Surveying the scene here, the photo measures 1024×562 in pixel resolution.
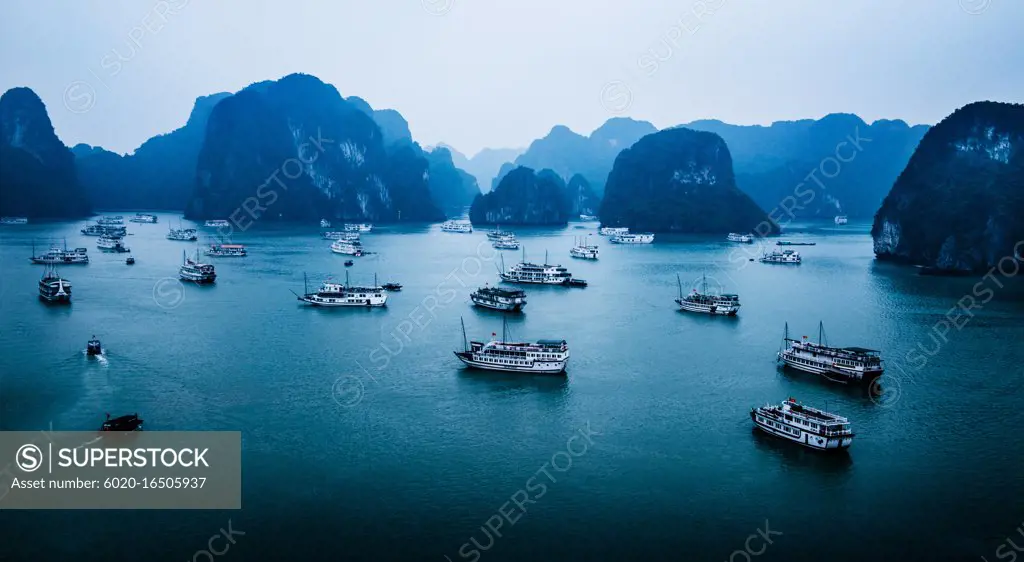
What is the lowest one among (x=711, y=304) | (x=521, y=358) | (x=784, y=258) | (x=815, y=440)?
(x=815, y=440)

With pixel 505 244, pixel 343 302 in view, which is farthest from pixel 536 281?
pixel 505 244

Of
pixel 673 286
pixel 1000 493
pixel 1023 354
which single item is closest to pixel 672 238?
pixel 673 286

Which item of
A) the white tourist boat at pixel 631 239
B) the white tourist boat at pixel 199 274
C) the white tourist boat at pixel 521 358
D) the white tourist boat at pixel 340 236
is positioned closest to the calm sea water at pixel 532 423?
the white tourist boat at pixel 521 358

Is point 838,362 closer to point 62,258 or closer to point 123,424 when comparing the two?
point 123,424

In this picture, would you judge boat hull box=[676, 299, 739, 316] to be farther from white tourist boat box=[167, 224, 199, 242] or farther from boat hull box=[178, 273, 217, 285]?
white tourist boat box=[167, 224, 199, 242]

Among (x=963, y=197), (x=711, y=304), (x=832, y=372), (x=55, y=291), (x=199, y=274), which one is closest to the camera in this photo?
(x=832, y=372)
